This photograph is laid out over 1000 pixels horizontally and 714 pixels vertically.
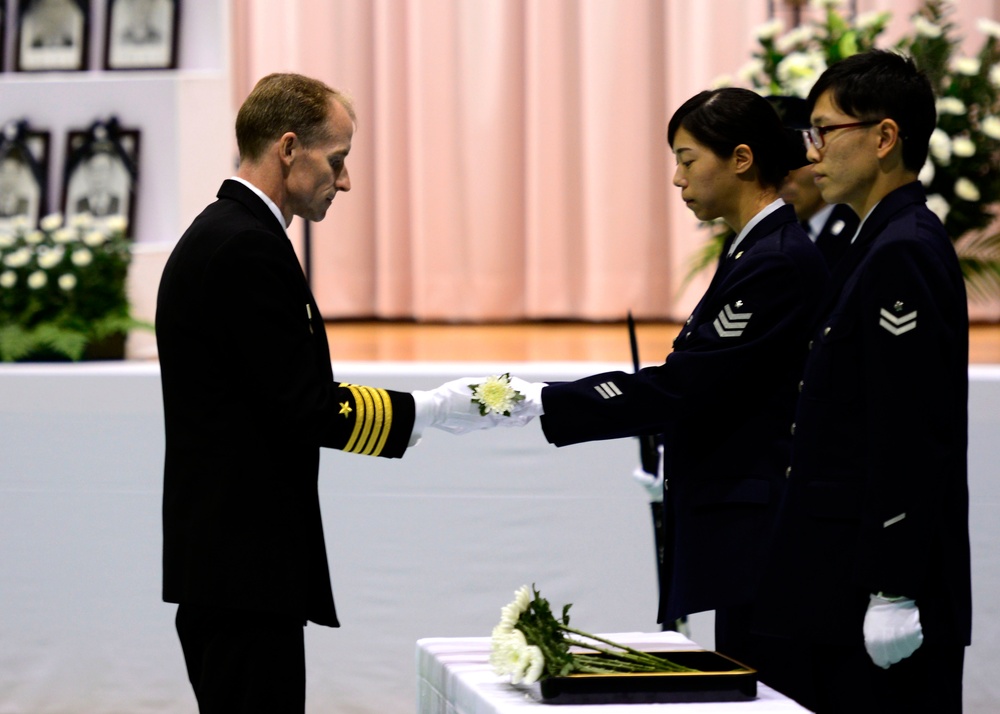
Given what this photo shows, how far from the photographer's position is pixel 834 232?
3277 millimetres

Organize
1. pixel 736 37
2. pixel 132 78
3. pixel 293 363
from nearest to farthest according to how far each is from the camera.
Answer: pixel 293 363
pixel 132 78
pixel 736 37

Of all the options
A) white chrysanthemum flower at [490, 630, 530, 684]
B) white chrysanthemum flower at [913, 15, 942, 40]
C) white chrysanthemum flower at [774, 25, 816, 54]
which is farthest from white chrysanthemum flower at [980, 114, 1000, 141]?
white chrysanthemum flower at [490, 630, 530, 684]

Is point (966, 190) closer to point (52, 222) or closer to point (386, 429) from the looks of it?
point (386, 429)

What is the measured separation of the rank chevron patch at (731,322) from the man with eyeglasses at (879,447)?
18 centimetres

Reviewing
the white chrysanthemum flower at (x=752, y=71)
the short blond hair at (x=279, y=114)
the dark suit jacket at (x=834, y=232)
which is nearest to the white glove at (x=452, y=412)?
the short blond hair at (x=279, y=114)

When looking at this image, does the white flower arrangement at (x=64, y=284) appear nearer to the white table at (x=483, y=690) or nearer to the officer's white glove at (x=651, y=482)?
the officer's white glove at (x=651, y=482)

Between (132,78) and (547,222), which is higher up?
(132,78)

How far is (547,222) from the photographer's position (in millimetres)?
5539

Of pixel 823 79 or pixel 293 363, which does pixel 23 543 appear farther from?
pixel 823 79

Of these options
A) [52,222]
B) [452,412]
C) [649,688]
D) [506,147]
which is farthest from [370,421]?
[506,147]

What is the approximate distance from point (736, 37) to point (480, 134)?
45.5 inches

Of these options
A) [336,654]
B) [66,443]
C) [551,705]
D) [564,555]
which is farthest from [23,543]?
[551,705]

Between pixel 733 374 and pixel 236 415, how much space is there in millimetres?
792

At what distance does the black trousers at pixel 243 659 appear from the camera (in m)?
1.90
